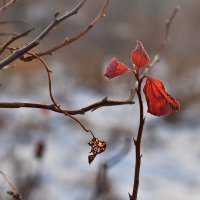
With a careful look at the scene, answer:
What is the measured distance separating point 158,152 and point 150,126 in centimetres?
83

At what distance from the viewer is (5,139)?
6008 mm

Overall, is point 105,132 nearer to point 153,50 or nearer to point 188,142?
point 188,142

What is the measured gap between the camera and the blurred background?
5434mm

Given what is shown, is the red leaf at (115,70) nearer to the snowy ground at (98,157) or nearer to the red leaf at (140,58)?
the red leaf at (140,58)

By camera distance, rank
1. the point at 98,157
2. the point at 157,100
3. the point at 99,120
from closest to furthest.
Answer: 1. the point at 157,100
2. the point at 98,157
3. the point at 99,120

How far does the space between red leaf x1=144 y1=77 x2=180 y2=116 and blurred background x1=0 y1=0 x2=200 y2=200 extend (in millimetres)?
1298

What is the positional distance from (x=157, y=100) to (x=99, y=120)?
7.10 metres

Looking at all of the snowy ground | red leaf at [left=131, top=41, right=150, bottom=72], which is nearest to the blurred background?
the snowy ground

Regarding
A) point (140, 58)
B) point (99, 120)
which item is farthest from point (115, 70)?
point (99, 120)

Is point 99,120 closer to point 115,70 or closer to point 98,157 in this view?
point 98,157

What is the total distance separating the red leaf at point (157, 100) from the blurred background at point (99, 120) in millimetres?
1298

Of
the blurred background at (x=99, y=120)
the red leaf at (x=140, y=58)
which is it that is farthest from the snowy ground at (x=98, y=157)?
the red leaf at (x=140, y=58)

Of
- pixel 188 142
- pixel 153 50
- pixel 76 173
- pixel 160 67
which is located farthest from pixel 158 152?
pixel 153 50

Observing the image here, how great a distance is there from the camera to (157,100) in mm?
664
